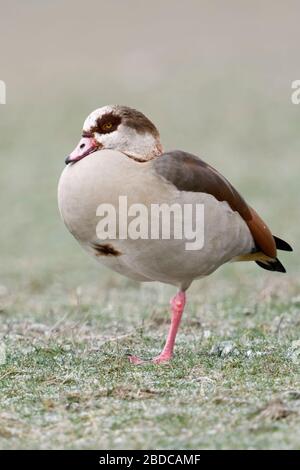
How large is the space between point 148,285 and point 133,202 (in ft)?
15.2

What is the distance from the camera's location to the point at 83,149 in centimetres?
570

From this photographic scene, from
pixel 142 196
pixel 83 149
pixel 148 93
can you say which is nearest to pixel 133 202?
pixel 142 196

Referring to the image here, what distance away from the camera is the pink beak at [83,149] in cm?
566

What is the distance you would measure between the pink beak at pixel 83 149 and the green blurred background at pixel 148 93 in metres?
4.92

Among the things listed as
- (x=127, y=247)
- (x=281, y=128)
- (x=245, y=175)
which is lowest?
(x=127, y=247)

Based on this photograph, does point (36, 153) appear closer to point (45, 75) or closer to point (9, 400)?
point (45, 75)

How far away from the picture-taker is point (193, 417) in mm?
4520

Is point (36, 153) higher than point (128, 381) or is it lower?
higher

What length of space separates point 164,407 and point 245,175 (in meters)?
12.4

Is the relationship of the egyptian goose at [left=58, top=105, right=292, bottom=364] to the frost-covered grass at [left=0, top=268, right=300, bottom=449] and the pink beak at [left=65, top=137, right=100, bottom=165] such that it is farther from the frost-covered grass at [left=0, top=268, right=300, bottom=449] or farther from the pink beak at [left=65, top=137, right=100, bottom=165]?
the frost-covered grass at [left=0, top=268, right=300, bottom=449]

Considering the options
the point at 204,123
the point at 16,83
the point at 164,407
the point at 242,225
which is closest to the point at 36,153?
the point at 204,123

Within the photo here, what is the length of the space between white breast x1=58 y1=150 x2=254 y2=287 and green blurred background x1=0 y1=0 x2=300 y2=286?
Result: 494 cm

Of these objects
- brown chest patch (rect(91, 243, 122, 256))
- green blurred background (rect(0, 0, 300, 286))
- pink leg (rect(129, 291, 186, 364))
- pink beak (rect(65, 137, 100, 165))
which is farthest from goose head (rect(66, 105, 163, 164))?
green blurred background (rect(0, 0, 300, 286))

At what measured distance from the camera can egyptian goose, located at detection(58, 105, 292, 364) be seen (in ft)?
17.9
